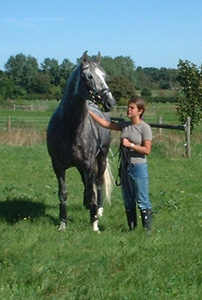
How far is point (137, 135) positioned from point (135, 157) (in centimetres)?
32

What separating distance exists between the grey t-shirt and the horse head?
546mm

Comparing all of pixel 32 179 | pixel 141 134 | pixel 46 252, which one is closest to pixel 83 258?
pixel 46 252

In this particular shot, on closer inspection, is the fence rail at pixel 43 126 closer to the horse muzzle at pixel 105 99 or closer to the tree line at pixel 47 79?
the horse muzzle at pixel 105 99

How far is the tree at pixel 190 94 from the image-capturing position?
81.1 feet

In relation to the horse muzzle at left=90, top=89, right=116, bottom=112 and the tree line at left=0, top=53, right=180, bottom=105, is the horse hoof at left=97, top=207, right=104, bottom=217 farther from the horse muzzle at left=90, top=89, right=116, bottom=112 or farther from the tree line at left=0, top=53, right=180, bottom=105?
the tree line at left=0, top=53, right=180, bottom=105

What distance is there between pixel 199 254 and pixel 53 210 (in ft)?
12.3

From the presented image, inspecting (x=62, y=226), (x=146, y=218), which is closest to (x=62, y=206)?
(x=62, y=226)

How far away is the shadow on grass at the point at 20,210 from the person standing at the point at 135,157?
1453mm

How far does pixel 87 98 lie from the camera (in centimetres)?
790

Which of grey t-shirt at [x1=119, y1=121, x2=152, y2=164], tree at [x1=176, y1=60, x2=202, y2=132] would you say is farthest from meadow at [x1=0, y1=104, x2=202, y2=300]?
tree at [x1=176, y1=60, x2=202, y2=132]

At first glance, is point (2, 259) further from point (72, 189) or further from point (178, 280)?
point (72, 189)

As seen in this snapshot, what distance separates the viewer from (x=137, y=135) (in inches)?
307

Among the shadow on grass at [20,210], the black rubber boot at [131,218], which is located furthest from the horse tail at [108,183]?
the black rubber boot at [131,218]

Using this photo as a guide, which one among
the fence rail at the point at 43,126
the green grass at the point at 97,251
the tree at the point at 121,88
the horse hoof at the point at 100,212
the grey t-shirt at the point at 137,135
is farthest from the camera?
the tree at the point at 121,88
